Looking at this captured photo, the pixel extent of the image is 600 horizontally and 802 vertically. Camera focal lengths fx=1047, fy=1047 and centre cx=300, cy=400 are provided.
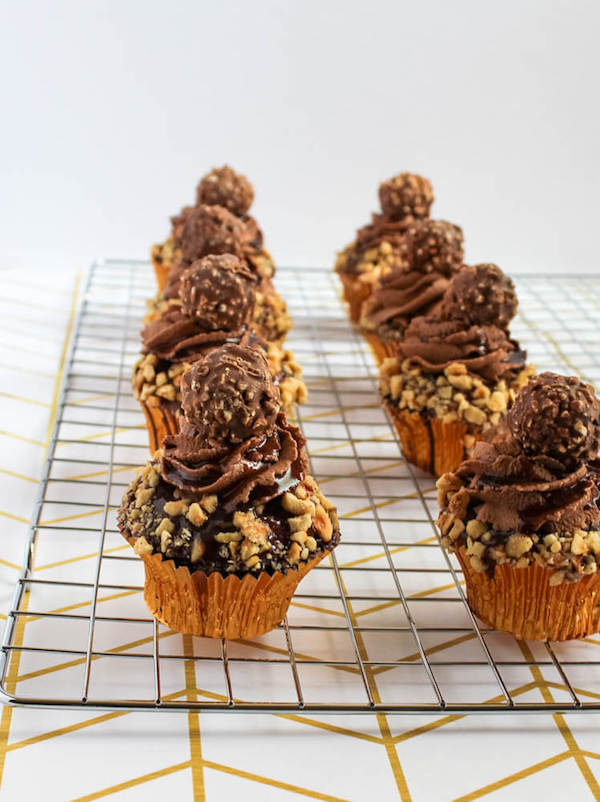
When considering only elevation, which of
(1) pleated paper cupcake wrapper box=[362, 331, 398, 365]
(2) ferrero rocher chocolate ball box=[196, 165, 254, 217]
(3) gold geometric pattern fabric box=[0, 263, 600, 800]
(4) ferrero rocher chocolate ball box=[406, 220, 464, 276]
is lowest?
(3) gold geometric pattern fabric box=[0, 263, 600, 800]

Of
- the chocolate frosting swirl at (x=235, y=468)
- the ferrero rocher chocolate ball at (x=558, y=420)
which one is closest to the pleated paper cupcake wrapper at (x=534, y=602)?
the ferrero rocher chocolate ball at (x=558, y=420)

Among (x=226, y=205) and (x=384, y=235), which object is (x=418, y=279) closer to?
(x=384, y=235)

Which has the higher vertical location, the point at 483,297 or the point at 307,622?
the point at 483,297

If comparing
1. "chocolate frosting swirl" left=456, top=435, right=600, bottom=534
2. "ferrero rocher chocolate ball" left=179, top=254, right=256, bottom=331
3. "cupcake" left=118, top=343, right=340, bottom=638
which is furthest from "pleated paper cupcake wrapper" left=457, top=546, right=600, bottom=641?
"ferrero rocher chocolate ball" left=179, top=254, right=256, bottom=331

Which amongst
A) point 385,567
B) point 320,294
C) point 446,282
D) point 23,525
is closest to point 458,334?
point 446,282

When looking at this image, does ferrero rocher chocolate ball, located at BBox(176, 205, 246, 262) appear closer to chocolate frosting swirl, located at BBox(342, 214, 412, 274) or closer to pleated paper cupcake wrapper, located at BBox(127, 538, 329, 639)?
chocolate frosting swirl, located at BBox(342, 214, 412, 274)

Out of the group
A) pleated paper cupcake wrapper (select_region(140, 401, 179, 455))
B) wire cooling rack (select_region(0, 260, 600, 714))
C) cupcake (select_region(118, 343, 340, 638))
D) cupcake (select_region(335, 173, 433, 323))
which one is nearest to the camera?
wire cooling rack (select_region(0, 260, 600, 714))

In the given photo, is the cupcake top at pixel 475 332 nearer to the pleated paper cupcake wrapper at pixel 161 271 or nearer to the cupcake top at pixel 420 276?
the cupcake top at pixel 420 276

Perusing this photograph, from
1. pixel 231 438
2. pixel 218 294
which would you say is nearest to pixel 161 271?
pixel 218 294
